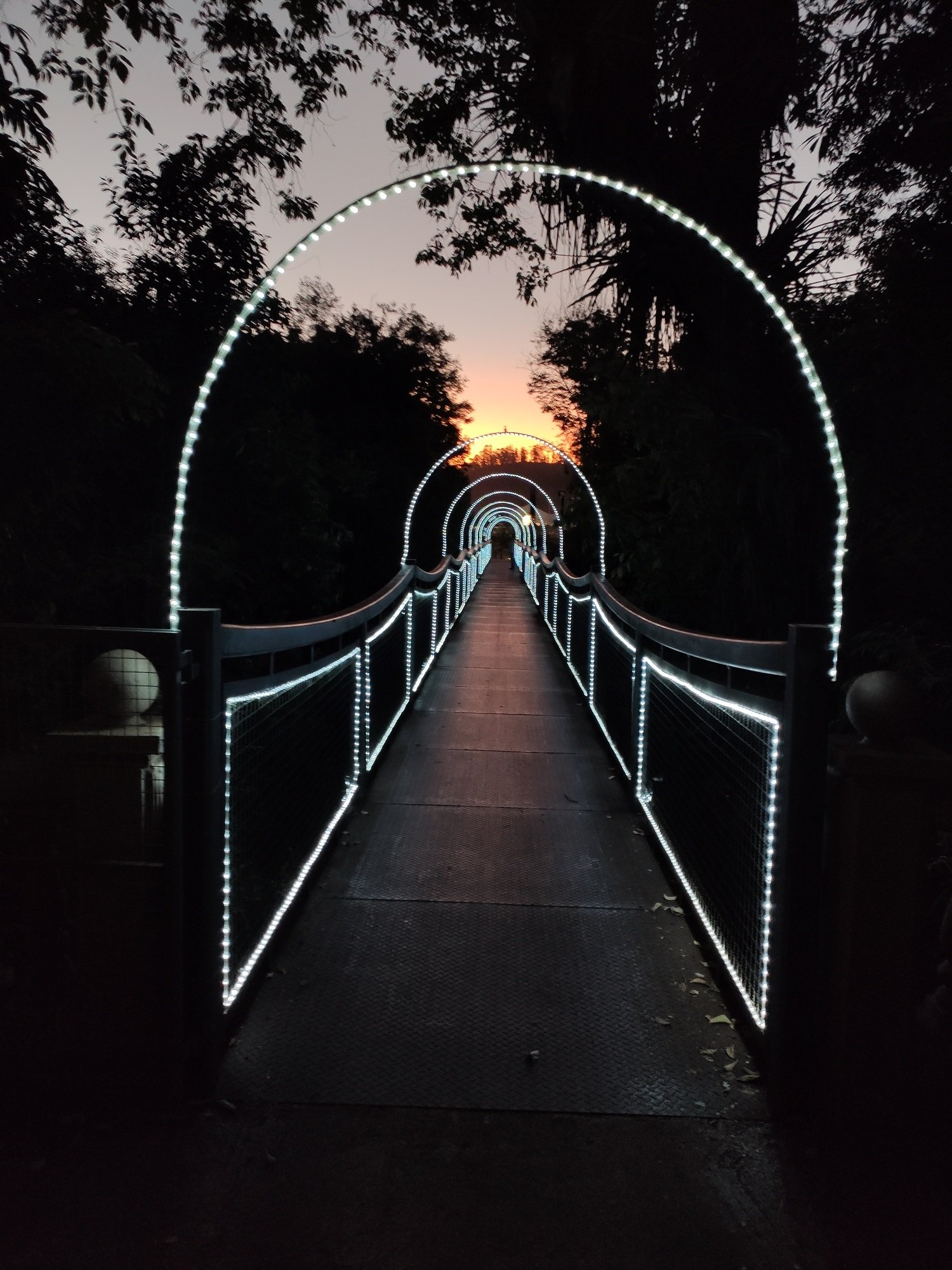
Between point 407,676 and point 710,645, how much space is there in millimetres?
5569

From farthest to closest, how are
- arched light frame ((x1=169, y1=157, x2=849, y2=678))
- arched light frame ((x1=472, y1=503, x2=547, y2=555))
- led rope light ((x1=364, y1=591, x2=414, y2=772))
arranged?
arched light frame ((x1=472, y1=503, x2=547, y2=555)) → led rope light ((x1=364, y1=591, x2=414, y2=772)) → arched light frame ((x1=169, y1=157, x2=849, y2=678))

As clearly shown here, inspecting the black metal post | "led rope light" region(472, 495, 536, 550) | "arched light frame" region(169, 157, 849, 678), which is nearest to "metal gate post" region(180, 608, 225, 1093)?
"arched light frame" region(169, 157, 849, 678)

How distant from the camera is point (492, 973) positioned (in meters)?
3.87

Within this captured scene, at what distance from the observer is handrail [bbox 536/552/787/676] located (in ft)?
10.4

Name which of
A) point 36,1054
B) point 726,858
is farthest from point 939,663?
point 36,1054

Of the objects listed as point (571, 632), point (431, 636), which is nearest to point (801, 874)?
point (571, 632)

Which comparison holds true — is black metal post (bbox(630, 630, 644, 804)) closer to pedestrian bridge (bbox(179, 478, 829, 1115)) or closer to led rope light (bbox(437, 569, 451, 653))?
pedestrian bridge (bbox(179, 478, 829, 1115))

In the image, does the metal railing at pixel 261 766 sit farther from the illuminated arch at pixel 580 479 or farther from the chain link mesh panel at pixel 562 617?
the chain link mesh panel at pixel 562 617

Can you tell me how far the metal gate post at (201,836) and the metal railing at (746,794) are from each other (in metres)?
1.58

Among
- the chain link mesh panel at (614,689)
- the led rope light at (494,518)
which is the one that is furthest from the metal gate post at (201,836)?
the led rope light at (494,518)

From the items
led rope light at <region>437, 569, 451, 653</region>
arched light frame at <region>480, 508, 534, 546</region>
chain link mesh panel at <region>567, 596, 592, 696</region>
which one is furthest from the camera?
arched light frame at <region>480, 508, 534, 546</region>

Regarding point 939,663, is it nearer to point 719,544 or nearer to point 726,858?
point 719,544

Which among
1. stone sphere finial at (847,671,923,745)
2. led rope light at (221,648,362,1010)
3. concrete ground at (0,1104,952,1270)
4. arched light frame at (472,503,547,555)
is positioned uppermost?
arched light frame at (472,503,547,555)

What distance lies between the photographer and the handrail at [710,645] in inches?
125
